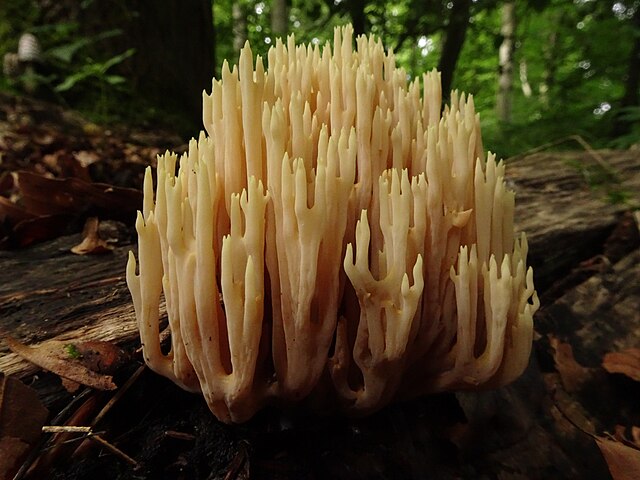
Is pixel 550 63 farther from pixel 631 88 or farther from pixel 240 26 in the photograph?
pixel 240 26

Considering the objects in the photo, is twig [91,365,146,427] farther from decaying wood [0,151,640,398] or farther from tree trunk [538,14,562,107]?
tree trunk [538,14,562,107]

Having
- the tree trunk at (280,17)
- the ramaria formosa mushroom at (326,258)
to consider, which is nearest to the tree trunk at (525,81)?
the tree trunk at (280,17)

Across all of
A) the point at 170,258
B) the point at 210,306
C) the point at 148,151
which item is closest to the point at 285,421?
the point at 210,306

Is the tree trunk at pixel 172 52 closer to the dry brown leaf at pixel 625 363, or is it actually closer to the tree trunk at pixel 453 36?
the tree trunk at pixel 453 36

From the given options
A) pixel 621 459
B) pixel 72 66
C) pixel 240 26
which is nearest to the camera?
pixel 621 459

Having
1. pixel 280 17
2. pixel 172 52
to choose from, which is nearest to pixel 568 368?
pixel 172 52

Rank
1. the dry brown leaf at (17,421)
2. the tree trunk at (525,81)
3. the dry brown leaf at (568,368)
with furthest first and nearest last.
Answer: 1. the tree trunk at (525,81)
2. the dry brown leaf at (568,368)
3. the dry brown leaf at (17,421)
